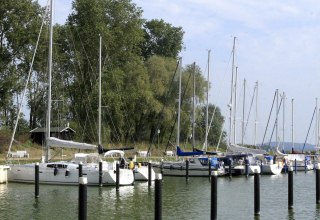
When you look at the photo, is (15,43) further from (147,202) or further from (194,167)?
(147,202)

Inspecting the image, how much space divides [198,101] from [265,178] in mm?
32183

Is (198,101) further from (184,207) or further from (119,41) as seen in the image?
(184,207)

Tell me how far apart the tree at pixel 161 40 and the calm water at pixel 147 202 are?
53.8 metres

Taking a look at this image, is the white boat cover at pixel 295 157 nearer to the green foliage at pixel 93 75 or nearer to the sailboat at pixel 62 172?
the green foliage at pixel 93 75

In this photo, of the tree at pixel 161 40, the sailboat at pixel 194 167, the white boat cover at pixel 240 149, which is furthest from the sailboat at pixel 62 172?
the tree at pixel 161 40

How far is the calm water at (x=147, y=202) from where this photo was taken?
2925 cm

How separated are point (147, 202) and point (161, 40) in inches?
2646

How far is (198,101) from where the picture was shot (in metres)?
87.8

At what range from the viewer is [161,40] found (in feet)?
325

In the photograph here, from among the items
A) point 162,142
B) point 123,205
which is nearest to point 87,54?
point 162,142

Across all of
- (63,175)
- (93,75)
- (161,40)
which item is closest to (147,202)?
(63,175)

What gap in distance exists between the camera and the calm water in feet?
96.0

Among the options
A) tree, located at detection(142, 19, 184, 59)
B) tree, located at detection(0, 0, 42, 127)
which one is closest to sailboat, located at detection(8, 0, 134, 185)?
tree, located at detection(0, 0, 42, 127)

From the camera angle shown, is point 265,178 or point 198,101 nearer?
point 265,178
